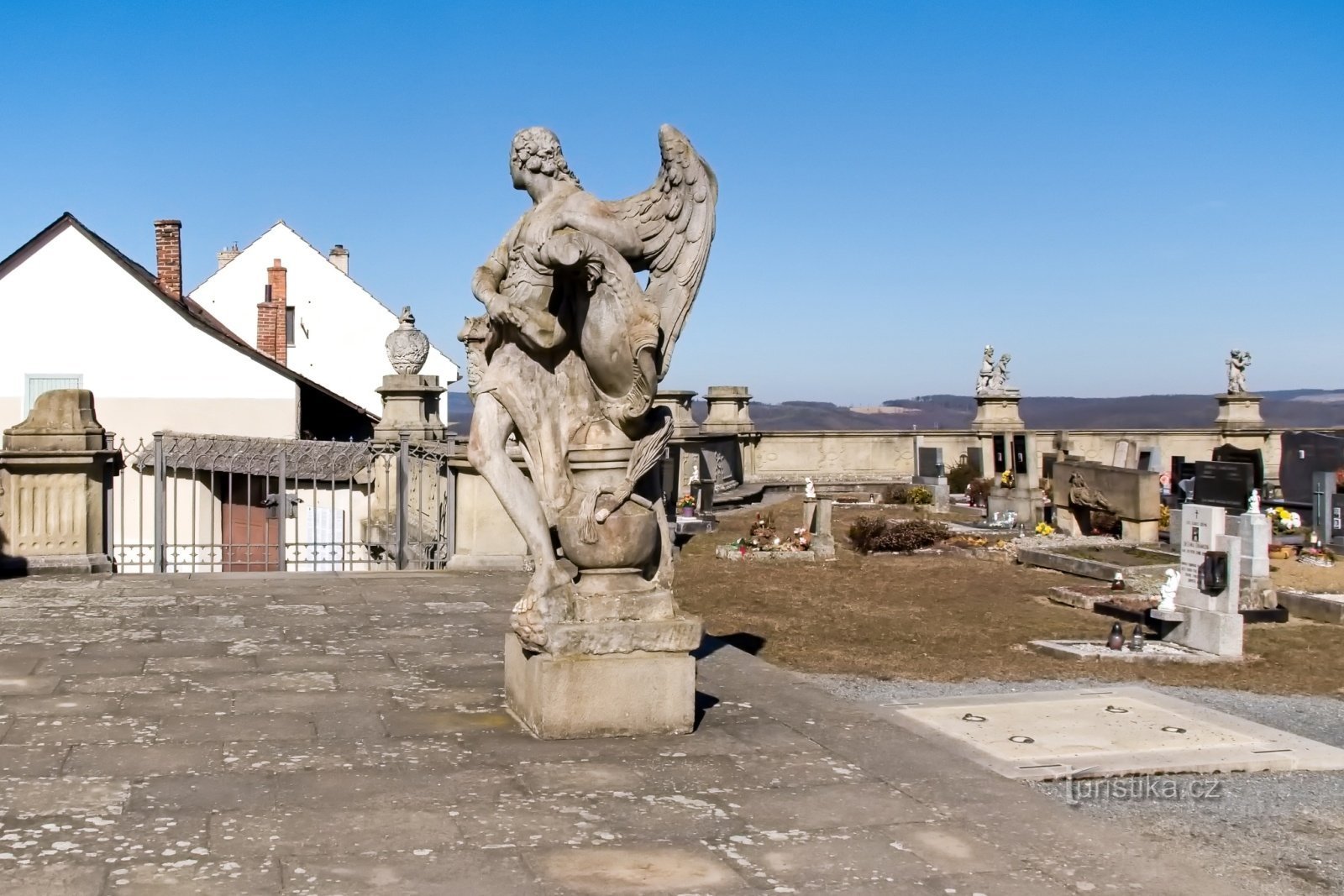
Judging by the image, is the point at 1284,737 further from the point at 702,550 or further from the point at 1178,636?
the point at 702,550

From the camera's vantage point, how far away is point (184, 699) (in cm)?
661

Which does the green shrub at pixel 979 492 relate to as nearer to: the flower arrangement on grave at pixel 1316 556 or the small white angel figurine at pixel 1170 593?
the flower arrangement on grave at pixel 1316 556

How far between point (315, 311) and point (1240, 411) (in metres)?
26.5

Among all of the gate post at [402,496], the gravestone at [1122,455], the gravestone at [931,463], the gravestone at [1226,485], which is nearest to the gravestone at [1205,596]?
the gravestone at [1226,485]

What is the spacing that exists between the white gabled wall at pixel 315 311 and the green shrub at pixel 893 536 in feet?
73.7

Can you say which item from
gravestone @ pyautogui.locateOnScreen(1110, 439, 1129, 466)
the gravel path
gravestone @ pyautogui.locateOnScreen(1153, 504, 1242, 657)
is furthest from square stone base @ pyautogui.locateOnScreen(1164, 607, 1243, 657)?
gravestone @ pyautogui.locateOnScreen(1110, 439, 1129, 466)

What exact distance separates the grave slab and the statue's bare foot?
1905 mm

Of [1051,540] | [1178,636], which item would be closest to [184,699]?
[1178,636]

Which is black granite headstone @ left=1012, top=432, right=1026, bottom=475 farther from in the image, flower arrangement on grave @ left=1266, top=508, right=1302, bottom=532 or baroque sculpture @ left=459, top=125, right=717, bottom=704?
baroque sculpture @ left=459, top=125, right=717, bottom=704

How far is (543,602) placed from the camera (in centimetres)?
601

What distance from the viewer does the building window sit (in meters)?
28.1

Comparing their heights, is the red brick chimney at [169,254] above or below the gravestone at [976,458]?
above

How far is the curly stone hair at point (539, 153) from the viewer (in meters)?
6.38

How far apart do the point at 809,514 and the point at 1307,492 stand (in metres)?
10.0
